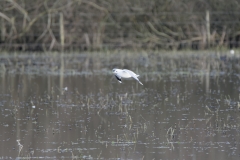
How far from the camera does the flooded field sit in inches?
264

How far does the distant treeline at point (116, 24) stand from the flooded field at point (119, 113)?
6899 millimetres

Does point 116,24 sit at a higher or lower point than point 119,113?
higher

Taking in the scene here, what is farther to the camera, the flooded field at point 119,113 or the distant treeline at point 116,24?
the distant treeline at point 116,24

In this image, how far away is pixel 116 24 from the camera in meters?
24.1

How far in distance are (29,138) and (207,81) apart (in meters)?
6.46

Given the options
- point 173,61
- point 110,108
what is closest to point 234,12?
point 173,61

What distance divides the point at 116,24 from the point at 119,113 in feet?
49.7

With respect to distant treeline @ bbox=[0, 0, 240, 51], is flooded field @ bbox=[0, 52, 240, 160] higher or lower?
lower

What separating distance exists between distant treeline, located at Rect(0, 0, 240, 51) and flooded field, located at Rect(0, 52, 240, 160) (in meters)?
6.90

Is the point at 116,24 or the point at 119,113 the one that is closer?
the point at 119,113

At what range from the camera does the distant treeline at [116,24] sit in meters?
23.7

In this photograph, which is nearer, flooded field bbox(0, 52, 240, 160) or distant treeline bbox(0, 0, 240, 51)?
flooded field bbox(0, 52, 240, 160)

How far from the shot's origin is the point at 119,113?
30.0ft

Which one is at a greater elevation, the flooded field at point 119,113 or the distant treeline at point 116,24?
the distant treeline at point 116,24
